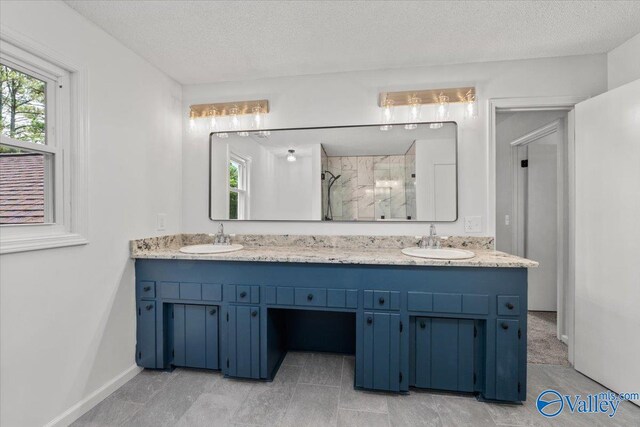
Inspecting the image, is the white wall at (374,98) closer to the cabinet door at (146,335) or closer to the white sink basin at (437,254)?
the white sink basin at (437,254)

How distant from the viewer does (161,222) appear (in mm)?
2207

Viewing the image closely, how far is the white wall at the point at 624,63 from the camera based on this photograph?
1.82 meters

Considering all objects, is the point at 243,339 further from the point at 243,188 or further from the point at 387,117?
the point at 387,117

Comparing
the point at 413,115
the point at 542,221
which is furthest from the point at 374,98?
the point at 542,221

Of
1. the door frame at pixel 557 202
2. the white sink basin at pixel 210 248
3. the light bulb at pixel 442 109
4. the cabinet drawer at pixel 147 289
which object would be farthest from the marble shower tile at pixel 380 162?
the cabinet drawer at pixel 147 289

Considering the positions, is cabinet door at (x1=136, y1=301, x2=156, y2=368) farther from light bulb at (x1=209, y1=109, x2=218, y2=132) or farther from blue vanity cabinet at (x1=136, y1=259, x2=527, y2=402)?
light bulb at (x1=209, y1=109, x2=218, y2=132)

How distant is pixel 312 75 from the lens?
2271mm

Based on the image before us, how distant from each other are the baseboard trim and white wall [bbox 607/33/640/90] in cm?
385

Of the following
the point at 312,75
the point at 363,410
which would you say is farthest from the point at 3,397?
the point at 312,75

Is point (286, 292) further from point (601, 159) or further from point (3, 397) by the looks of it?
point (601, 159)

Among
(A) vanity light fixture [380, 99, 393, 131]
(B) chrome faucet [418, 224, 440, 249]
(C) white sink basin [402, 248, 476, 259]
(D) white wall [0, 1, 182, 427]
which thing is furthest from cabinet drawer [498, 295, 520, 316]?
(D) white wall [0, 1, 182, 427]

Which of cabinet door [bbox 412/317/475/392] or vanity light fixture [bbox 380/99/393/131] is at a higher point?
vanity light fixture [bbox 380/99/393/131]

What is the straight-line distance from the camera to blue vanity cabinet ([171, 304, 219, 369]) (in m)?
1.93

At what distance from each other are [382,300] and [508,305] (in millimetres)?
708
